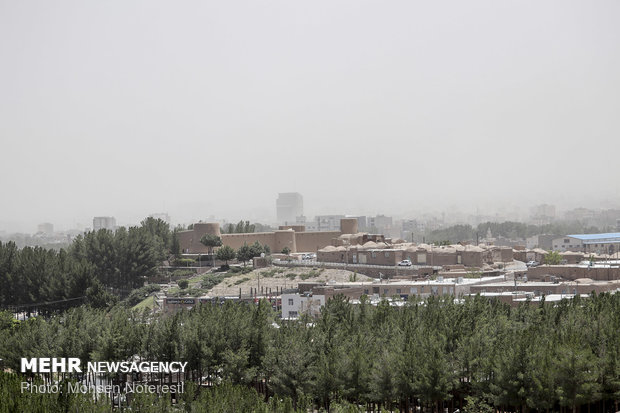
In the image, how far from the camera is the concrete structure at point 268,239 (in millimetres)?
57906

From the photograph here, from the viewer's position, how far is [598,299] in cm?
2545

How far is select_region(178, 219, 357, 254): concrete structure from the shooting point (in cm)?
5791

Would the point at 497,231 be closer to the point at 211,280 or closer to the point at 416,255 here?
the point at 416,255

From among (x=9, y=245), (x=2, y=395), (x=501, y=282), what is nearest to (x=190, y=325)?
(x=2, y=395)

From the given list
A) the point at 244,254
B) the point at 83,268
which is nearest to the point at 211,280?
the point at 244,254

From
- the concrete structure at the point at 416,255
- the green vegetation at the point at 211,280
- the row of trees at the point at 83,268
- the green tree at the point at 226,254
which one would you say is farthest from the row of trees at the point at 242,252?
the concrete structure at the point at 416,255

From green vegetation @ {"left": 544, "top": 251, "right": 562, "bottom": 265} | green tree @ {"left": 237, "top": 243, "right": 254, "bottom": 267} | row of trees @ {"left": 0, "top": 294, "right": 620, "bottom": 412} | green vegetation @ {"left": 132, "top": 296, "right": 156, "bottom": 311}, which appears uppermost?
green tree @ {"left": 237, "top": 243, "right": 254, "bottom": 267}

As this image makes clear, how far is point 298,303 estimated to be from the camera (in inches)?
1351

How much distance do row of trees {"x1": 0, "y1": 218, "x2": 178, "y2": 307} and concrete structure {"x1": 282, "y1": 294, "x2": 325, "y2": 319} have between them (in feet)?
43.6

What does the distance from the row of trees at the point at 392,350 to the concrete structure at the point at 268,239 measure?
99.2ft

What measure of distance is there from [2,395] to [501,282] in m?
28.1

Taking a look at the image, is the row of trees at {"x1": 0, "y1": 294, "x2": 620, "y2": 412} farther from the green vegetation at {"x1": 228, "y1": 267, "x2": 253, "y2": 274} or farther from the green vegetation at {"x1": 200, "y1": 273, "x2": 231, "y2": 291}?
the green vegetation at {"x1": 228, "y1": 267, "x2": 253, "y2": 274}
